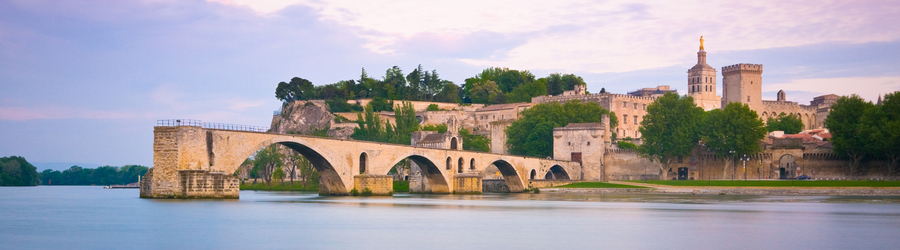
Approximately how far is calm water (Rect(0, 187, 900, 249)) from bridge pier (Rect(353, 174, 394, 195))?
15.7m

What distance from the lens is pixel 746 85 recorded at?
4855 inches

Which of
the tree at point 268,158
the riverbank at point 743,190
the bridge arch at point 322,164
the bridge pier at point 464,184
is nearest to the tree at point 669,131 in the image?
the riverbank at point 743,190

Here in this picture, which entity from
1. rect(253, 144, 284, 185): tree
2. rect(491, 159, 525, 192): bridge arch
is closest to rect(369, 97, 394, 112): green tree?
rect(253, 144, 284, 185): tree

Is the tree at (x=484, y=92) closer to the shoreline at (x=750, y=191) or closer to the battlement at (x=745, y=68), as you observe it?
the battlement at (x=745, y=68)

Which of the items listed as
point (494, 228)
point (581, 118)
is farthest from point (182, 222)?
point (581, 118)

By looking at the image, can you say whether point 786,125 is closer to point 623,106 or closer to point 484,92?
point 623,106

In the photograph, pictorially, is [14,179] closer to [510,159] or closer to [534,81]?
[510,159]

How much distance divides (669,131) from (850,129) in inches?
629

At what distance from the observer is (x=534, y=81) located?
131m

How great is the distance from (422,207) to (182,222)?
15445mm

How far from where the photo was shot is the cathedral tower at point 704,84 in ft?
429

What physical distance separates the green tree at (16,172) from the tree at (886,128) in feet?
288

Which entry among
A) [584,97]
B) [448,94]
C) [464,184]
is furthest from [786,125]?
[464,184]

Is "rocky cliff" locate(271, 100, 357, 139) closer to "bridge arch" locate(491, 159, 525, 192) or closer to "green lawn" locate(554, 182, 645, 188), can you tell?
"bridge arch" locate(491, 159, 525, 192)
